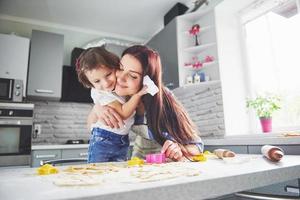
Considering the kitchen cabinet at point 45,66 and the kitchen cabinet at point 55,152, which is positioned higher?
the kitchen cabinet at point 45,66

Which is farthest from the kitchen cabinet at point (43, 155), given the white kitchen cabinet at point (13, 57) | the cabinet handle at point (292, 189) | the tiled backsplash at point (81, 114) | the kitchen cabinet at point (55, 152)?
the cabinet handle at point (292, 189)

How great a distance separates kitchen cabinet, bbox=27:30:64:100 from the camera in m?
2.02

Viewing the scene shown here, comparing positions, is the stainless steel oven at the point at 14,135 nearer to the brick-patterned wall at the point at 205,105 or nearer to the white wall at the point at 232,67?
the brick-patterned wall at the point at 205,105

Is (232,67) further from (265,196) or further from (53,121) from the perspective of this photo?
(53,121)

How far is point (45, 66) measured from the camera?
2.15 meters

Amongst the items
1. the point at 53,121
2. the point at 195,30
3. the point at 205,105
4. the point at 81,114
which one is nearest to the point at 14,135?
the point at 53,121

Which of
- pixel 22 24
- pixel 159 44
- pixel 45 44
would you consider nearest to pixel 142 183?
pixel 159 44

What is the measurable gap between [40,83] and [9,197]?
200 centimetres

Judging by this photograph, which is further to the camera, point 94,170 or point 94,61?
point 94,61

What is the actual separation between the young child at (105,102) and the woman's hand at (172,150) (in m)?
0.22

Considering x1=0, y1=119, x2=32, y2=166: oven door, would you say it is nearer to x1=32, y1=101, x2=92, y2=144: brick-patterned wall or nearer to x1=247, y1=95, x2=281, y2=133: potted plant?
x1=32, y1=101, x2=92, y2=144: brick-patterned wall

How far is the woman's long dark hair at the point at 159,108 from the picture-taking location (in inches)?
52.6

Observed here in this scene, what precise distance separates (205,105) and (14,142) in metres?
1.75

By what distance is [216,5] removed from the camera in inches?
89.1
